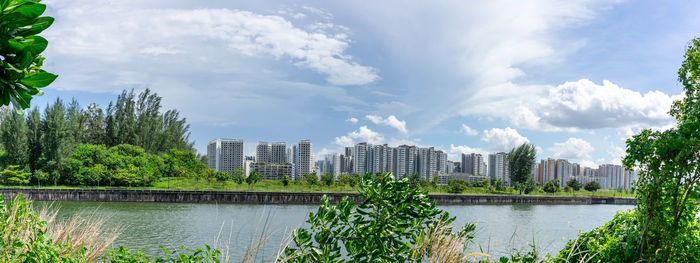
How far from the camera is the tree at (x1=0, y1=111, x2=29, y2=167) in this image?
1312 inches

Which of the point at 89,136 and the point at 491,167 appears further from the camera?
the point at 491,167

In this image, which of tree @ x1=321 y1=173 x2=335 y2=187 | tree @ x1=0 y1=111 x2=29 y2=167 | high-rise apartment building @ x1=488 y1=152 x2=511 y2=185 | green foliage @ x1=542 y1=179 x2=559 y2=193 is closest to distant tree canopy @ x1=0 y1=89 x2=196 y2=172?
tree @ x1=0 y1=111 x2=29 y2=167

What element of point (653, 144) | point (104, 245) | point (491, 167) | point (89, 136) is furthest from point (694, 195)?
point (491, 167)

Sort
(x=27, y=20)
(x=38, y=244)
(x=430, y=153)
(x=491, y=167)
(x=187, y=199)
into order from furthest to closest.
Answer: (x=491, y=167)
(x=430, y=153)
(x=187, y=199)
(x=38, y=244)
(x=27, y=20)

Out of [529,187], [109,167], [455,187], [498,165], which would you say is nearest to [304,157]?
[455,187]

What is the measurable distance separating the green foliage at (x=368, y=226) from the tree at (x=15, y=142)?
129 ft

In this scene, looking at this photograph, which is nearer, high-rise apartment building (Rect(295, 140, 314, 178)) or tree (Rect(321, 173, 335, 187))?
tree (Rect(321, 173, 335, 187))

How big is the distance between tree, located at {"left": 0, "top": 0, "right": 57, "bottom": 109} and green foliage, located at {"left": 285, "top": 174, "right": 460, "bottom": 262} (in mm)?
1290

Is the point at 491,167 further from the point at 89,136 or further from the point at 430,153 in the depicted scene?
the point at 89,136

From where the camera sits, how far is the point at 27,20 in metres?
1.01

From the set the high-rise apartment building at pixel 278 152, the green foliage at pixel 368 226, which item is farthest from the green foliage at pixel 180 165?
the green foliage at pixel 368 226

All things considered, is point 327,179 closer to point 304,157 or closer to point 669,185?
point 304,157

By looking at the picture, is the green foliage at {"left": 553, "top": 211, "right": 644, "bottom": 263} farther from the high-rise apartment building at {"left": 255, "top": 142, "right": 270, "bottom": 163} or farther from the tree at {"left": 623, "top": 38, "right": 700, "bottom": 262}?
the high-rise apartment building at {"left": 255, "top": 142, "right": 270, "bottom": 163}

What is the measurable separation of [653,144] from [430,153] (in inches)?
3132
